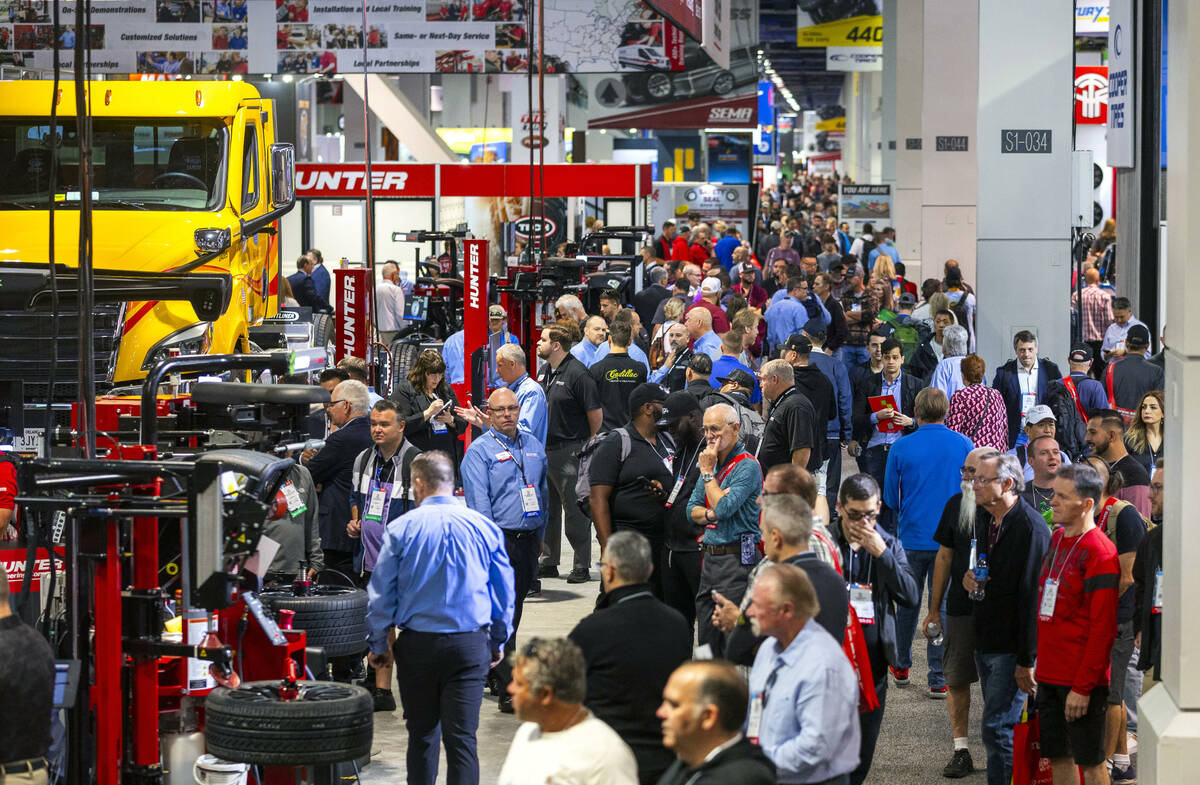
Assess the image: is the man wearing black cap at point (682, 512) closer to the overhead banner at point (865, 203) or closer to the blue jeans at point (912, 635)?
the blue jeans at point (912, 635)

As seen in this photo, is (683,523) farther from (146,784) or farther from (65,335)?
(65,335)

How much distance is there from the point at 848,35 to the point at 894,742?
35.0 m

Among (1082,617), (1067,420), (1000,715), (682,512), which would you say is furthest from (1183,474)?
(1067,420)

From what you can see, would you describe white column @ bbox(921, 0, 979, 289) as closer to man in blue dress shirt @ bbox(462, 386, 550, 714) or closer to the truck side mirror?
the truck side mirror

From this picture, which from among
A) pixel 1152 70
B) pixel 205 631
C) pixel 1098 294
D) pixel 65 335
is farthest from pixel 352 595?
pixel 1152 70

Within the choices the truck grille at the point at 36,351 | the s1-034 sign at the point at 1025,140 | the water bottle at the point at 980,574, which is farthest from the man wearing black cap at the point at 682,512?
the s1-034 sign at the point at 1025,140

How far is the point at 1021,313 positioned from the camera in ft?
53.9

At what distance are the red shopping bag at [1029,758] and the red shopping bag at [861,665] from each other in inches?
35.8

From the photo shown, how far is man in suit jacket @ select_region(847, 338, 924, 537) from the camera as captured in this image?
38.9 feet

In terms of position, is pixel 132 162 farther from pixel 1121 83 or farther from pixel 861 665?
pixel 1121 83

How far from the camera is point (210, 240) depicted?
12.6 m

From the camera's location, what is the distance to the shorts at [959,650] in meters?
7.88

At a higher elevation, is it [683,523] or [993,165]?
[993,165]

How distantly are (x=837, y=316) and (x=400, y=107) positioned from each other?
13815 millimetres
